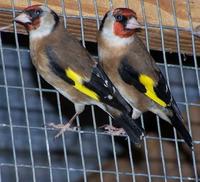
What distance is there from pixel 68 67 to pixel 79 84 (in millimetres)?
69

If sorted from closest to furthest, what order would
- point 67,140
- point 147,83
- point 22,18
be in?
point 22,18, point 147,83, point 67,140

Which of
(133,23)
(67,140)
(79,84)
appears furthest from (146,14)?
(67,140)

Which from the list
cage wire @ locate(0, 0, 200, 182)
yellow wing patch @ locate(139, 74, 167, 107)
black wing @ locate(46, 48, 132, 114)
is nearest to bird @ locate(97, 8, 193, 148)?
yellow wing patch @ locate(139, 74, 167, 107)

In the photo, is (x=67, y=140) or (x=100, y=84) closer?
(x=100, y=84)

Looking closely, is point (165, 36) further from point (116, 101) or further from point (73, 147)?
point (73, 147)

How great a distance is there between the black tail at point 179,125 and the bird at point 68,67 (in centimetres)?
14

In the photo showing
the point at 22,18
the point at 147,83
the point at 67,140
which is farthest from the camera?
the point at 67,140

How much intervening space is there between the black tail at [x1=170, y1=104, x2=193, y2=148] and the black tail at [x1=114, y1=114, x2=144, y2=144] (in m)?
0.13

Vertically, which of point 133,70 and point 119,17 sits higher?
point 119,17

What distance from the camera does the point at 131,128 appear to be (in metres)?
3.40

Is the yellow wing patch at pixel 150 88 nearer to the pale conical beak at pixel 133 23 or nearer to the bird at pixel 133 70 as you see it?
the bird at pixel 133 70

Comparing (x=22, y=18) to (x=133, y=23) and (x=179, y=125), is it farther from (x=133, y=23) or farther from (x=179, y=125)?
(x=179, y=125)

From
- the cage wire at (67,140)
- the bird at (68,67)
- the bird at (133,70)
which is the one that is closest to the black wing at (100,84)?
the bird at (68,67)

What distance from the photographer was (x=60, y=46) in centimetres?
343
